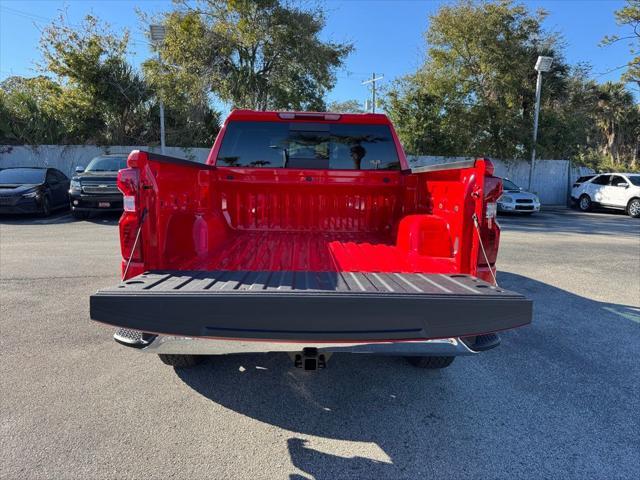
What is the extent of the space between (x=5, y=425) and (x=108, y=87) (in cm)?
2015

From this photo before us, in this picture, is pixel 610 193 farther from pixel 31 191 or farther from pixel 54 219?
pixel 31 191

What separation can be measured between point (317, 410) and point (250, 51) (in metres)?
16.6

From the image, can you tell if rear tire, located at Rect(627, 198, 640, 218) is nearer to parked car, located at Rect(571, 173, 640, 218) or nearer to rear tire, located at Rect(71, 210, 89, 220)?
parked car, located at Rect(571, 173, 640, 218)

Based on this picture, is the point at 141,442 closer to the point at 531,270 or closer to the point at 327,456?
the point at 327,456

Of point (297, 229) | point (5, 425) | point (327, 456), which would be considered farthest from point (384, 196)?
point (5, 425)

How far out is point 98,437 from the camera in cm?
264

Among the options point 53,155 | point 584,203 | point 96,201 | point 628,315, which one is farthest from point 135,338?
point 584,203

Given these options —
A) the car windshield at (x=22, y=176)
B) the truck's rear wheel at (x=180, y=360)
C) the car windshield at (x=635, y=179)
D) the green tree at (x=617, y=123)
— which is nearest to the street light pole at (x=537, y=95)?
the car windshield at (x=635, y=179)

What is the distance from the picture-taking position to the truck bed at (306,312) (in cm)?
213

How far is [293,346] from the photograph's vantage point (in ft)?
7.72

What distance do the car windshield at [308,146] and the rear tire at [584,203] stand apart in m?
19.9

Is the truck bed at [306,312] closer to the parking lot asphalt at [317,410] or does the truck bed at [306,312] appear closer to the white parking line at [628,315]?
the parking lot asphalt at [317,410]

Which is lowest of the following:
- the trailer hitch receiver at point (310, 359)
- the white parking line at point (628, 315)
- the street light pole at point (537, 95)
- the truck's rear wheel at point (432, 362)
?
the white parking line at point (628, 315)

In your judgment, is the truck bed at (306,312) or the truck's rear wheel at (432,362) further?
the truck's rear wheel at (432,362)
